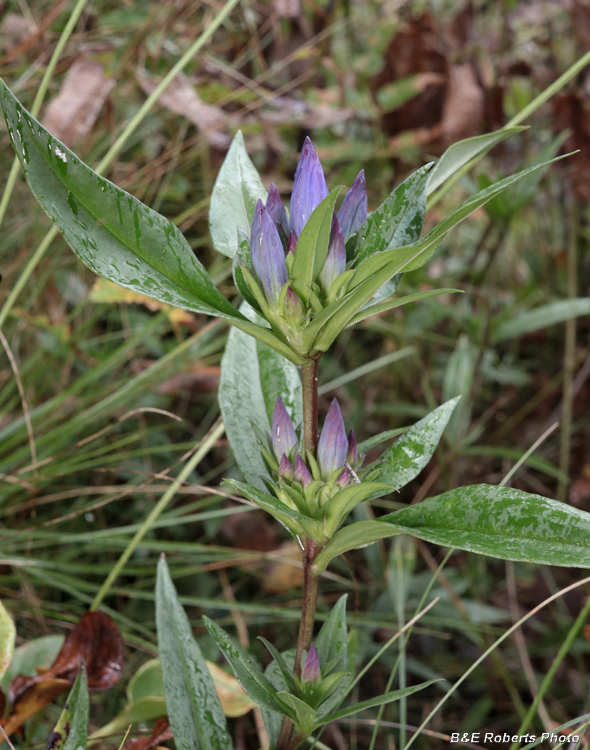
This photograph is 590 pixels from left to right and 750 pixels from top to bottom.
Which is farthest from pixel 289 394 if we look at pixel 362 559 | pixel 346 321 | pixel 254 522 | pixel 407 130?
pixel 407 130

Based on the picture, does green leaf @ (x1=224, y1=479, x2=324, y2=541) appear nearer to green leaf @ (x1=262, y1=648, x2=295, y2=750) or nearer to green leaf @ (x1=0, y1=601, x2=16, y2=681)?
green leaf @ (x1=262, y1=648, x2=295, y2=750)

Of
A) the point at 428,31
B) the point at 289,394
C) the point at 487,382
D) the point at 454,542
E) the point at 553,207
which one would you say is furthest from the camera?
the point at 553,207

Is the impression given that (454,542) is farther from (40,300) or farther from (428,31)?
(428,31)

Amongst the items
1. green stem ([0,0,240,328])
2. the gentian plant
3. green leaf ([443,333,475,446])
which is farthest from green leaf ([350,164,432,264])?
green leaf ([443,333,475,446])

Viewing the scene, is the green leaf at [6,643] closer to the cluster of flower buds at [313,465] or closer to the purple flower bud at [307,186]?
the cluster of flower buds at [313,465]

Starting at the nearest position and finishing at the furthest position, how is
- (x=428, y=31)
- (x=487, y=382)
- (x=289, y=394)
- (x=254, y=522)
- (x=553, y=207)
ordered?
(x=289, y=394), (x=254, y=522), (x=428, y=31), (x=487, y=382), (x=553, y=207)

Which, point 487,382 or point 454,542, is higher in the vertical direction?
point 454,542
